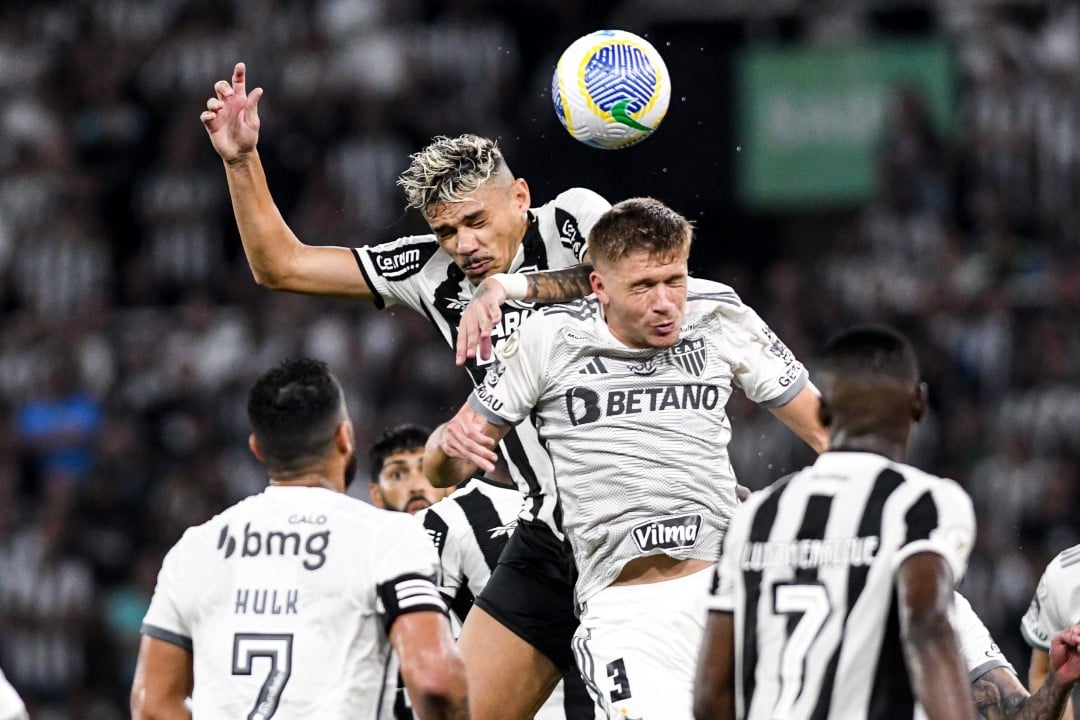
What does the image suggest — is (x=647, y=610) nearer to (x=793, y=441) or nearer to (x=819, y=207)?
(x=793, y=441)

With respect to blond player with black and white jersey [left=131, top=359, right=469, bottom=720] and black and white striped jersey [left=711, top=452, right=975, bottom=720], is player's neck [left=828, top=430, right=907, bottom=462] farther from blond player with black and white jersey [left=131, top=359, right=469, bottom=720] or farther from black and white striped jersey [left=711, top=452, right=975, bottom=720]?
blond player with black and white jersey [left=131, top=359, right=469, bottom=720]

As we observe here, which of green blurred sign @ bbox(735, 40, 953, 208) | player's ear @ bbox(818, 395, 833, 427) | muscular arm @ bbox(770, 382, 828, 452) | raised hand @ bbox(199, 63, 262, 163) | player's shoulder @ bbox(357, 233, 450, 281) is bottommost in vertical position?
muscular arm @ bbox(770, 382, 828, 452)

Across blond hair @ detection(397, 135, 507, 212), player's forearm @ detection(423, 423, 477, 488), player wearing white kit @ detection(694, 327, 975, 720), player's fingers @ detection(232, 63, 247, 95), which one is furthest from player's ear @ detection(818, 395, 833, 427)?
player's fingers @ detection(232, 63, 247, 95)

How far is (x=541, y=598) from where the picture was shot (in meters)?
6.84

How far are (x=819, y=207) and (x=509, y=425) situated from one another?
1154 centimetres

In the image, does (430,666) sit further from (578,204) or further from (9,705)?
(578,204)

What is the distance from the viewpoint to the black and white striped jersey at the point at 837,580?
4.72m

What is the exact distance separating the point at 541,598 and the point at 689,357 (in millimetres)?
1075

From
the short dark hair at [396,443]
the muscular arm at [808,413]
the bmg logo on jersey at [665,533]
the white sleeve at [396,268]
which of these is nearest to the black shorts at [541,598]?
the bmg logo on jersey at [665,533]

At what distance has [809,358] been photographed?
15.1 meters

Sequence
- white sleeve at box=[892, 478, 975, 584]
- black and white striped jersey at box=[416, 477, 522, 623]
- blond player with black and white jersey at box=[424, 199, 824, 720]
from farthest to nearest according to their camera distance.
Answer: black and white striped jersey at box=[416, 477, 522, 623] → blond player with black and white jersey at box=[424, 199, 824, 720] → white sleeve at box=[892, 478, 975, 584]

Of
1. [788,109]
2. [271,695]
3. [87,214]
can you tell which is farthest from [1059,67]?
[271,695]

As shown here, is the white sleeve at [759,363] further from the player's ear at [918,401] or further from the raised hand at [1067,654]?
the player's ear at [918,401]

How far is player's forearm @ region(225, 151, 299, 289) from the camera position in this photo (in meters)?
7.34
